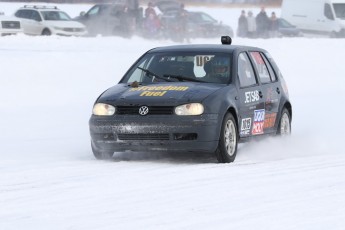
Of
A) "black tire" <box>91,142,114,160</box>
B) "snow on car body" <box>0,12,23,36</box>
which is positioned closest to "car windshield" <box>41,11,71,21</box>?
"snow on car body" <box>0,12,23,36</box>

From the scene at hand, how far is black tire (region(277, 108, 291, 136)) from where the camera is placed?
38.7 ft

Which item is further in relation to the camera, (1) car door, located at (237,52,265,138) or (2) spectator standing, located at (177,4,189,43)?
(2) spectator standing, located at (177,4,189,43)

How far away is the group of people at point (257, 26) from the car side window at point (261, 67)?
2675 centimetres

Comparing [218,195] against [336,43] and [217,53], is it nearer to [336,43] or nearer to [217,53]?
[217,53]

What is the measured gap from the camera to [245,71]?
36.1ft

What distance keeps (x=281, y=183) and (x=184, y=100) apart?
5.56ft

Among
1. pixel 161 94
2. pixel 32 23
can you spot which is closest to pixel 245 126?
pixel 161 94

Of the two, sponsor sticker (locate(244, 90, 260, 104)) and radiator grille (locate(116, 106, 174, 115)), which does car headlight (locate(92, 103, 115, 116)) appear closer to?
radiator grille (locate(116, 106, 174, 115))

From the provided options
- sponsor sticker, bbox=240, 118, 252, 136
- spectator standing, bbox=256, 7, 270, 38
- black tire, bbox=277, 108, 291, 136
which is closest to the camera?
sponsor sticker, bbox=240, 118, 252, 136

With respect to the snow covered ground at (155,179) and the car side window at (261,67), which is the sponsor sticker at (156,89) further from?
the car side window at (261,67)

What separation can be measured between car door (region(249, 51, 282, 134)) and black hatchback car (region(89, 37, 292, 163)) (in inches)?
0.5

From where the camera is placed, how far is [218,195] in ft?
25.2

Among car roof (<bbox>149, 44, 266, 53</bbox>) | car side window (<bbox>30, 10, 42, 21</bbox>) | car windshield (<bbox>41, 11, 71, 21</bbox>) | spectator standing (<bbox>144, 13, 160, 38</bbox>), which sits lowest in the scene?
spectator standing (<bbox>144, 13, 160, 38</bbox>)

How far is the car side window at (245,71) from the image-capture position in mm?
10773
